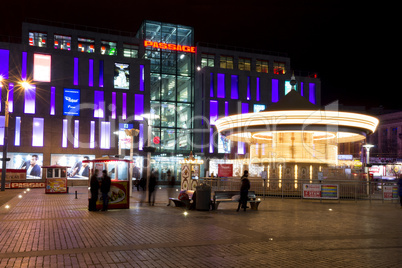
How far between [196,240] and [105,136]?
41.9 m

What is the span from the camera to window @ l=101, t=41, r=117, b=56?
2142 inches

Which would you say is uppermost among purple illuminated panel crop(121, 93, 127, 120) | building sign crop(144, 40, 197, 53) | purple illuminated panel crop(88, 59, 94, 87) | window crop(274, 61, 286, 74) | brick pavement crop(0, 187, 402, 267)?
building sign crop(144, 40, 197, 53)

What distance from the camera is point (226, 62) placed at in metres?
61.8

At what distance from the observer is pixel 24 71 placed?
47.4m

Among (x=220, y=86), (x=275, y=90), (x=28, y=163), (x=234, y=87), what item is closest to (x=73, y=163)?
(x=28, y=163)

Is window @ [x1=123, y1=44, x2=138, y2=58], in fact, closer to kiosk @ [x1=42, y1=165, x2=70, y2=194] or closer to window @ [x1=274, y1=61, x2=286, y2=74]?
window @ [x1=274, y1=61, x2=286, y2=74]

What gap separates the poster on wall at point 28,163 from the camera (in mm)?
45875

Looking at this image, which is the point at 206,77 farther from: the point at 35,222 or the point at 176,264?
the point at 176,264

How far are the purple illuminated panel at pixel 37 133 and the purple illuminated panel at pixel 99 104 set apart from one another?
21.2 ft

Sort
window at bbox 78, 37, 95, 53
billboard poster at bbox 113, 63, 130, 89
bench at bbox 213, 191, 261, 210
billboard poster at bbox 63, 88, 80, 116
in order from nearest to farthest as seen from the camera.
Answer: bench at bbox 213, 191, 261, 210
billboard poster at bbox 63, 88, 80, 116
billboard poster at bbox 113, 63, 130, 89
window at bbox 78, 37, 95, 53

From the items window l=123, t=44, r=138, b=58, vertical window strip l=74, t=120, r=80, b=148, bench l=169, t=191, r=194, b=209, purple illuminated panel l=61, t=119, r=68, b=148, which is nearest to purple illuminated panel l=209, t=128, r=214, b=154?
window l=123, t=44, r=138, b=58

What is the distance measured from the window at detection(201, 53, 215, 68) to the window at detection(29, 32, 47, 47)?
21.7m

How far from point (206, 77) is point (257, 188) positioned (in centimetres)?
3452

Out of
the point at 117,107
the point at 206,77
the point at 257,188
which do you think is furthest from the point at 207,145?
the point at 257,188
